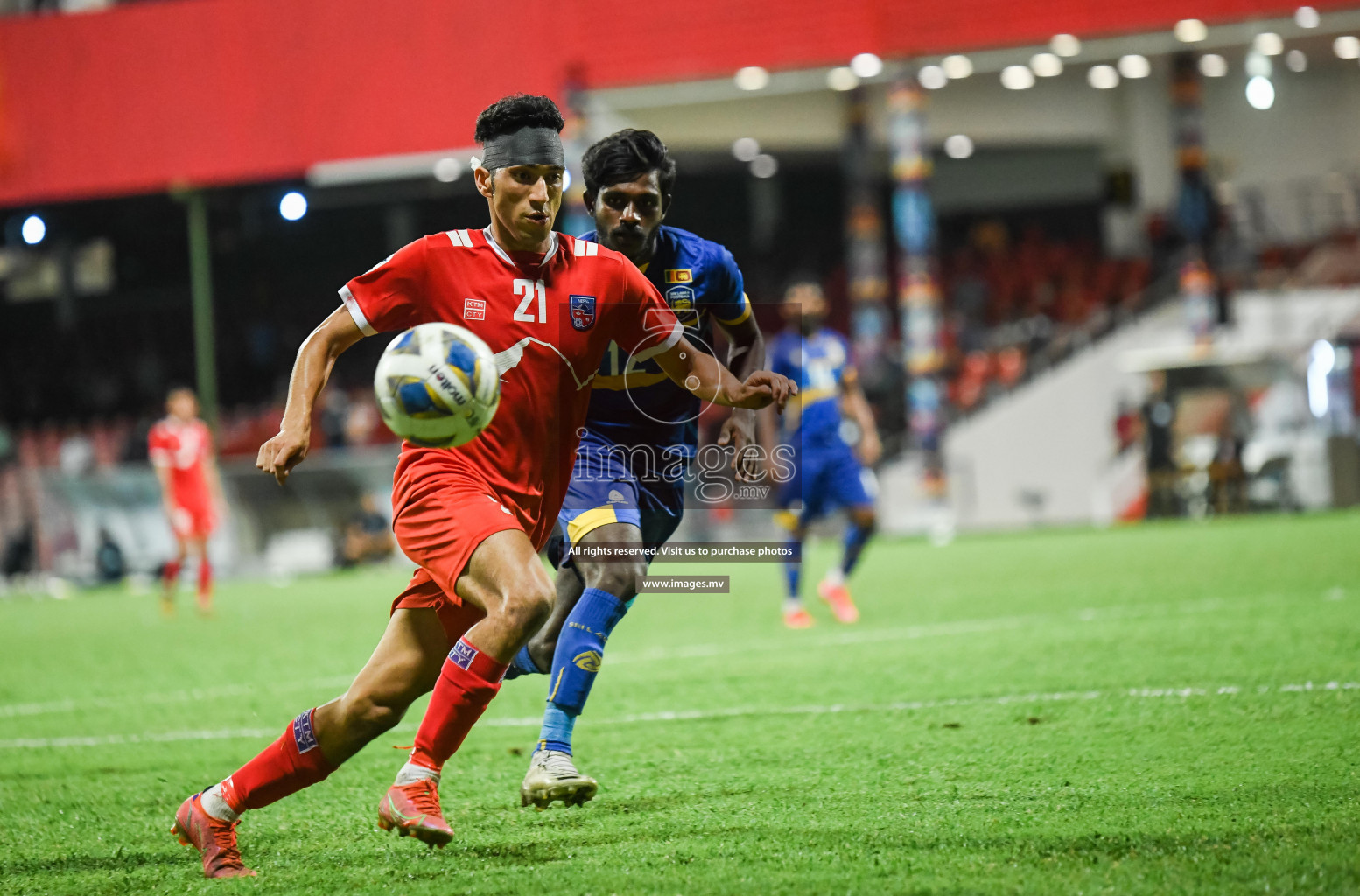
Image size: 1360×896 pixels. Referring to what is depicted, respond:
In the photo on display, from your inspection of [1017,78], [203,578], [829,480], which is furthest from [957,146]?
[829,480]

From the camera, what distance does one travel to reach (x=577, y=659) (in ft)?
16.2

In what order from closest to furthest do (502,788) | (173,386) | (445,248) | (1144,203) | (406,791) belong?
(406,791), (445,248), (502,788), (1144,203), (173,386)

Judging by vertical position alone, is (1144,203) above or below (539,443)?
above

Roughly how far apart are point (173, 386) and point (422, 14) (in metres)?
11.5

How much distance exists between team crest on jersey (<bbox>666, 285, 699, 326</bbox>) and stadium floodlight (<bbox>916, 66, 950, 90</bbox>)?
18.7 meters

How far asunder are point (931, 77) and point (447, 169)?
26.7ft

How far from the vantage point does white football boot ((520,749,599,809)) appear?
434 cm

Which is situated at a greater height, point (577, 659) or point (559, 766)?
point (577, 659)

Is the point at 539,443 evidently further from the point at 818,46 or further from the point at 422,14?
the point at 422,14

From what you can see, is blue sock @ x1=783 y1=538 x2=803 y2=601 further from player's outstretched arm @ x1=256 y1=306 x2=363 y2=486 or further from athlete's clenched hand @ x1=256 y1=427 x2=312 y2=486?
athlete's clenched hand @ x1=256 y1=427 x2=312 y2=486

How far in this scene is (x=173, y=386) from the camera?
31.5m

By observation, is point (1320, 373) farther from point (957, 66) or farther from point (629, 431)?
point (629, 431)

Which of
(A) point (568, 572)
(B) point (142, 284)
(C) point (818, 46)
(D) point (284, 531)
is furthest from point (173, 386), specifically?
(A) point (568, 572)

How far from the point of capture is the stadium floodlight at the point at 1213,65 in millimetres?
24275
